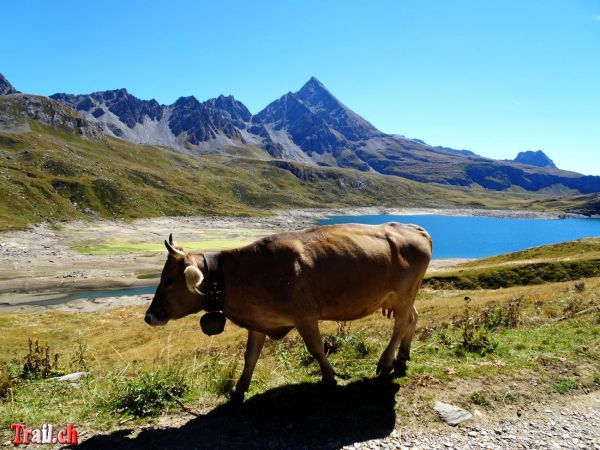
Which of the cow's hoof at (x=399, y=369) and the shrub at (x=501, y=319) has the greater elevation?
the cow's hoof at (x=399, y=369)

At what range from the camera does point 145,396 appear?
24.1 feet

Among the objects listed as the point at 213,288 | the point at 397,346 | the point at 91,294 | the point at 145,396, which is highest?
the point at 213,288

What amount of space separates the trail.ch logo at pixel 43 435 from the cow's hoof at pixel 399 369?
18.7ft

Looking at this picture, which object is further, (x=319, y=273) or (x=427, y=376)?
(x=427, y=376)

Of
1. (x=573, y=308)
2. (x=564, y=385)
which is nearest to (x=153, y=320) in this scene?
(x=564, y=385)

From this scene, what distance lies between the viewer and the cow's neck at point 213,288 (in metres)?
7.28

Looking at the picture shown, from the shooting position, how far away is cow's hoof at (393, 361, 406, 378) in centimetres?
845

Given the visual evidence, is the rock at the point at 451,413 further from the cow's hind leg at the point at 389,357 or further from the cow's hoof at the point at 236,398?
the cow's hoof at the point at 236,398

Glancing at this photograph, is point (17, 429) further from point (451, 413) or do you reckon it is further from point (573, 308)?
point (573, 308)

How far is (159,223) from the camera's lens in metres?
155

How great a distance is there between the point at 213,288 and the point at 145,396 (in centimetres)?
221

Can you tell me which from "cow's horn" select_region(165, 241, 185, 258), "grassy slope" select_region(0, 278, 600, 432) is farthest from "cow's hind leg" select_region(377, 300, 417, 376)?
"cow's horn" select_region(165, 241, 185, 258)

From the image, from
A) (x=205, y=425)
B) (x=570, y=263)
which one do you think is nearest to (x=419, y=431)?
(x=205, y=425)

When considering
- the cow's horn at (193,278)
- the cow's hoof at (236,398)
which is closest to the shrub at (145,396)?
the cow's hoof at (236,398)
